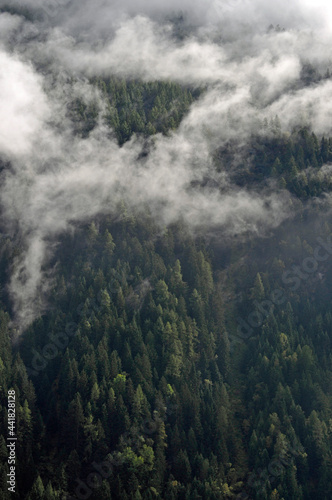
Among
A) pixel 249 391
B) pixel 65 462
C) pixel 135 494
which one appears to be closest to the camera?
pixel 135 494

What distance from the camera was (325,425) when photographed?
18088 cm

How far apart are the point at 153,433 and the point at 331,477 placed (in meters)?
54.0

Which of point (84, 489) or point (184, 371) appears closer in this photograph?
point (84, 489)

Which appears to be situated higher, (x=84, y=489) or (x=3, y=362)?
(x=3, y=362)

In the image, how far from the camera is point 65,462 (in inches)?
6772

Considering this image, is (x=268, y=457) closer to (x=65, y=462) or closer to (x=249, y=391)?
(x=249, y=391)

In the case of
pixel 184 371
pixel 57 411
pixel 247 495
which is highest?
pixel 184 371

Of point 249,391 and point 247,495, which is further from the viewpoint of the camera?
point 249,391

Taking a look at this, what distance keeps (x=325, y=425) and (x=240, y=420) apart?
27.6 m

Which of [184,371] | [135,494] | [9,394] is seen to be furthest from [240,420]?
[9,394]

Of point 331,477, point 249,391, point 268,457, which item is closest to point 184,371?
point 249,391

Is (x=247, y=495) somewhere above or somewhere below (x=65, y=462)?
below

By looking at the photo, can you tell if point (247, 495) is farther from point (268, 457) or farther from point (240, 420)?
point (240, 420)

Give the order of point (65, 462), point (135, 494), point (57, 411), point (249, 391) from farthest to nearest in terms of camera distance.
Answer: point (249, 391)
point (57, 411)
point (65, 462)
point (135, 494)
